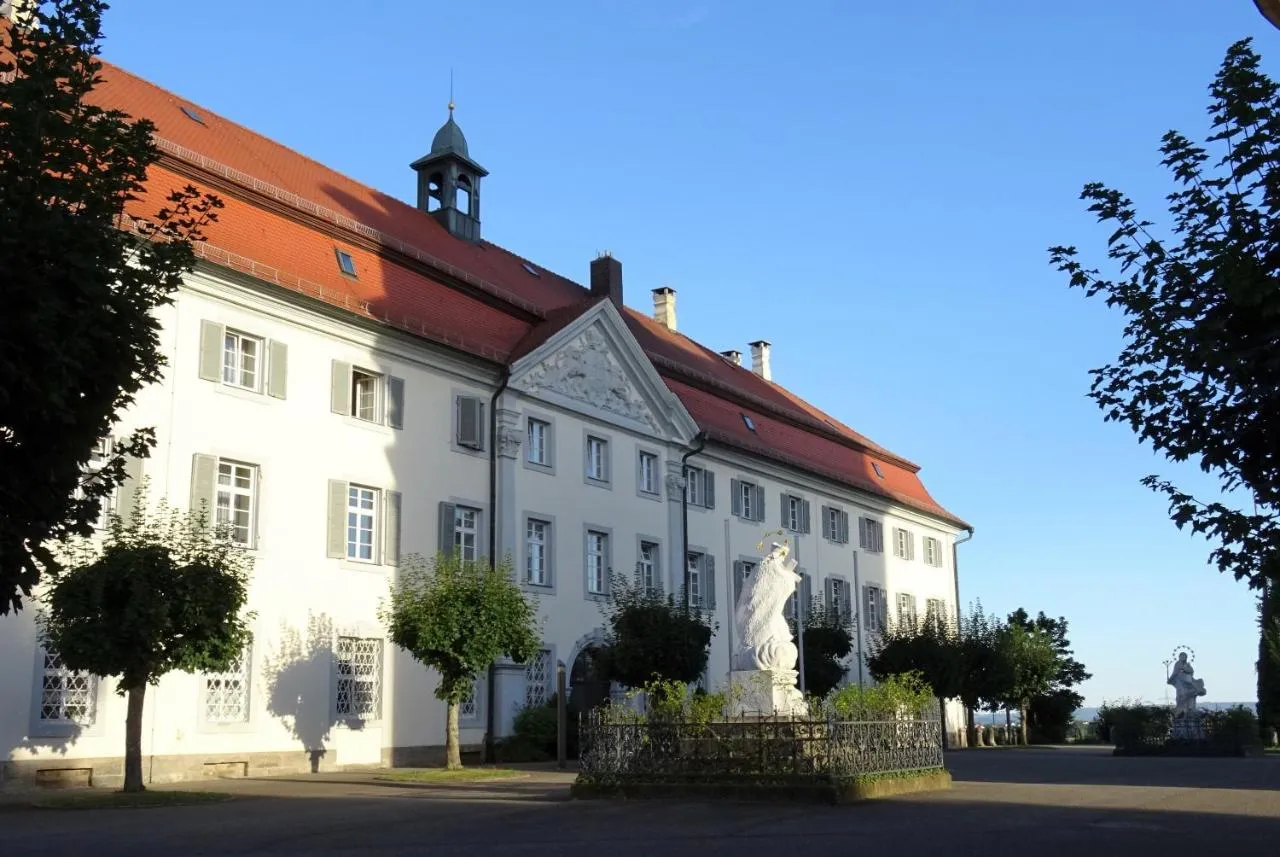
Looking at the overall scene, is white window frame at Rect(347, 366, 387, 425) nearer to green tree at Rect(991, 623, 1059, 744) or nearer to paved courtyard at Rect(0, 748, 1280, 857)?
paved courtyard at Rect(0, 748, 1280, 857)

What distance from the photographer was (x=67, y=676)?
20.8 metres

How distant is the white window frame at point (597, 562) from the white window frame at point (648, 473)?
2.34 meters

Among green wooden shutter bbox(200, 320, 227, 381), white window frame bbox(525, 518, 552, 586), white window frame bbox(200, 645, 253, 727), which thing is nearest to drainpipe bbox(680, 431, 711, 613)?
white window frame bbox(525, 518, 552, 586)

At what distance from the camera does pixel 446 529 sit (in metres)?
28.0

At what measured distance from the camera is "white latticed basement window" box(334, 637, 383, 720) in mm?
25359

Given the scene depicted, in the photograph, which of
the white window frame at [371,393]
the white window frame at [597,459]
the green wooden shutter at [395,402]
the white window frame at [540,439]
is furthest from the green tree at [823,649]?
the white window frame at [371,393]

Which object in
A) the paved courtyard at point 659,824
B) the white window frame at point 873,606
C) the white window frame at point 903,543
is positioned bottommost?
the paved courtyard at point 659,824

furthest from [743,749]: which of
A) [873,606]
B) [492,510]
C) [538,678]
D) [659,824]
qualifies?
[873,606]

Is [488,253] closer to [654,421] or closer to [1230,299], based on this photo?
[654,421]

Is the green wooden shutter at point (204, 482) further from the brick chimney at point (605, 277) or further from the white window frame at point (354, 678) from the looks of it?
the brick chimney at point (605, 277)

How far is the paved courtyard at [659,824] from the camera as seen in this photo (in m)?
11.8

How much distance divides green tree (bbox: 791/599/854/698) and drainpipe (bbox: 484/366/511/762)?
10488 millimetres

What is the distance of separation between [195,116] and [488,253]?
31.7 ft

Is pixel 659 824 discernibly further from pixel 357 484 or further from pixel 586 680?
pixel 586 680
